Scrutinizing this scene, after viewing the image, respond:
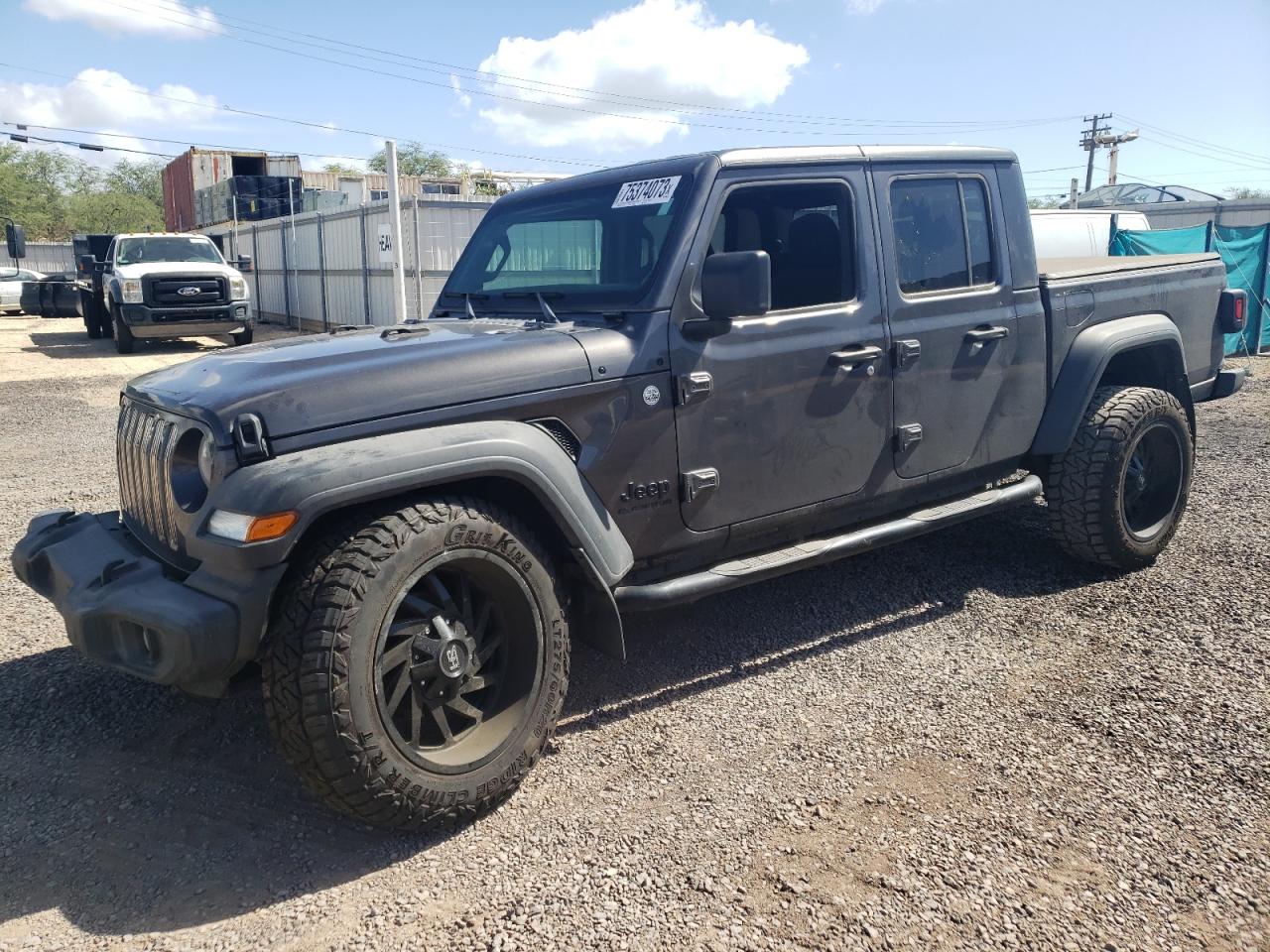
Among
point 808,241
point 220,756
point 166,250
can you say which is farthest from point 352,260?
point 220,756

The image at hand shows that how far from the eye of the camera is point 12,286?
28.7m

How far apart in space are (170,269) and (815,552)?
632 inches

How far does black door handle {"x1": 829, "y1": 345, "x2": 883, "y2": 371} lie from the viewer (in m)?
3.68

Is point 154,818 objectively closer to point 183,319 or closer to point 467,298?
point 467,298

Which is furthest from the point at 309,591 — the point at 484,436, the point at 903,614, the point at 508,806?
the point at 903,614

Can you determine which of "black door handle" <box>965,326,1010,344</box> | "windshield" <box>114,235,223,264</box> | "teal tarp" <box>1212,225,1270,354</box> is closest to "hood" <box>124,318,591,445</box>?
"black door handle" <box>965,326,1010,344</box>

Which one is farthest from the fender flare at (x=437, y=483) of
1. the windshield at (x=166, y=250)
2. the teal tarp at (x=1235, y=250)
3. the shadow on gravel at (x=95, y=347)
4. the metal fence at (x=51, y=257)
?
the metal fence at (x=51, y=257)

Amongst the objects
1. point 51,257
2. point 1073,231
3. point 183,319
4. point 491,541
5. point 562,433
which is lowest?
point 491,541

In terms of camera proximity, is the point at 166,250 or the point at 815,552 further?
the point at 166,250

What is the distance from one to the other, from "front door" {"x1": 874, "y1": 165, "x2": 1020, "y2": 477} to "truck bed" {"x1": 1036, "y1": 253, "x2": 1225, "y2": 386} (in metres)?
0.39

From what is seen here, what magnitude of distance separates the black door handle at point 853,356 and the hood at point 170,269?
15669 mm

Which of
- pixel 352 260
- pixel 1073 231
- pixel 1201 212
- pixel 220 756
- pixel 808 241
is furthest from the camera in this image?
pixel 1201 212

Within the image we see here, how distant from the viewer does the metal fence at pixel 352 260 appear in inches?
646

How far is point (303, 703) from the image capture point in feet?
8.36
